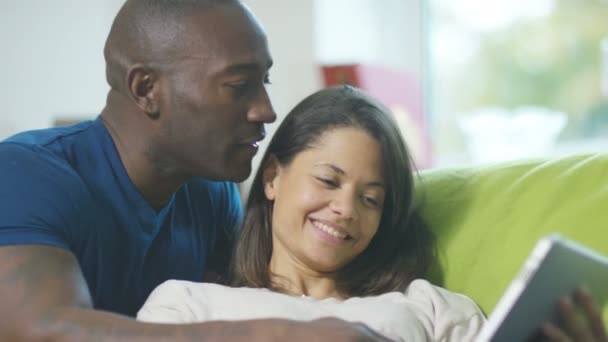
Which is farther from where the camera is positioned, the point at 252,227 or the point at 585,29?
the point at 585,29

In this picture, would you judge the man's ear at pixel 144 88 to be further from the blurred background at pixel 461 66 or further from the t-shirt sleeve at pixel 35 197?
the blurred background at pixel 461 66

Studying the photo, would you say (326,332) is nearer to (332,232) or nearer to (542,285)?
(542,285)

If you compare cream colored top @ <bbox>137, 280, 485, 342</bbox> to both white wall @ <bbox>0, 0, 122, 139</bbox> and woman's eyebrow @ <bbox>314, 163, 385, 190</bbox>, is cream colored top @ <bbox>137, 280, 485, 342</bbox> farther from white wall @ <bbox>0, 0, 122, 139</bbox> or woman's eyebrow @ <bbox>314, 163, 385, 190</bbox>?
white wall @ <bbox>0, 0, 122, 139</bbox>

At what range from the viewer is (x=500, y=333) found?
94 centimetres

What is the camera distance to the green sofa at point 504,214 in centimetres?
138

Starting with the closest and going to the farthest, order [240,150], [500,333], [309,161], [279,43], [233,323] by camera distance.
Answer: [500,333], [233,323], [309,161], [240,150], [279,43]

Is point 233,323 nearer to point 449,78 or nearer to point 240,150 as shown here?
point 240,150

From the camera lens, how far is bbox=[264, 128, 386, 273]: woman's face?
1410mm

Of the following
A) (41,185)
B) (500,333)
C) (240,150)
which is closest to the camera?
(500,333)

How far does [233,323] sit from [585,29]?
8.23 feet

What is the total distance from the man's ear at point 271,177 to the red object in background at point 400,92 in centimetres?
155

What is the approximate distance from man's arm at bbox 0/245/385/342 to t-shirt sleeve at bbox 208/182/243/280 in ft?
1.62

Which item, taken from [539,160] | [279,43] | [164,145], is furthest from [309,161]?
[279,43]

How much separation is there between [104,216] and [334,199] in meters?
0.39
